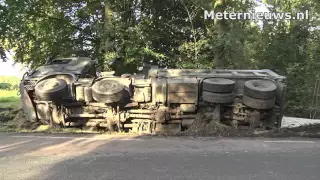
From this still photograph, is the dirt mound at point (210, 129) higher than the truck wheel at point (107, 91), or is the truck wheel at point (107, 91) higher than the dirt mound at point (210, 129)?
the truck wheel at point (107, 91)

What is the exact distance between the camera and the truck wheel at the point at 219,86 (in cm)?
897

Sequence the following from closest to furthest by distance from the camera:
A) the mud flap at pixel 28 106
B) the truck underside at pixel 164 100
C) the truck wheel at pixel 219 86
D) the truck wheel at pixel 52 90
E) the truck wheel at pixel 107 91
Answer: the truck wheel at pixel 219 86
the truck underside at pixel 164 100
the truck wheel at pixel 107 91
the truck wheel at pixel 52 90
the mud flap at pixel 28 106

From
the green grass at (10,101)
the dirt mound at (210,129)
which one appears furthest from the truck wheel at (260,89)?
the green grass at (10,101)

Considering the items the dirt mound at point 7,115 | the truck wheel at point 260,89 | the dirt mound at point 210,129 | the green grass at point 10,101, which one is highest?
the truck wheel at point 260,89

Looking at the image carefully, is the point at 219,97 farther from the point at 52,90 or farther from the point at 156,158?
the point at 52,90

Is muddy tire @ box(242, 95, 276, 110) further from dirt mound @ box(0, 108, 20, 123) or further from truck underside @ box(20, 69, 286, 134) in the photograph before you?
dirt mound @ box(0, 108, 20, 123)

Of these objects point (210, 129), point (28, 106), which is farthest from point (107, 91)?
point (210, 129)

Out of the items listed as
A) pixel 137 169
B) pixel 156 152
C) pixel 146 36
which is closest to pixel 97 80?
pixel 156 152

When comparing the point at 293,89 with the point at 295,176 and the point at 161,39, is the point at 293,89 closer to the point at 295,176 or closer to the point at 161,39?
the point at 161,39

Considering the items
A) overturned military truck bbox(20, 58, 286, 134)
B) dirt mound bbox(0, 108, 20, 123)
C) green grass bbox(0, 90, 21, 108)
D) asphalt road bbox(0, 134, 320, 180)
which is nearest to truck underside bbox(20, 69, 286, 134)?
overturned military truck bbox(20, 58, 286, 134)

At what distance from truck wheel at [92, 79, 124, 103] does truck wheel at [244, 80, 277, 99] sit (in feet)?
10.5

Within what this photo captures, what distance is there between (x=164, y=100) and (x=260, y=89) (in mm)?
2395

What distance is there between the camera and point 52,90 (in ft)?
31.6

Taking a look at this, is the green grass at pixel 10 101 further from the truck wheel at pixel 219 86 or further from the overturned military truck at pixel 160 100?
the truck wheel at pixel 219 86
